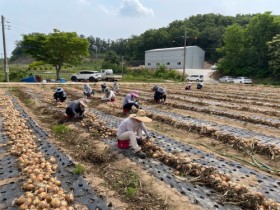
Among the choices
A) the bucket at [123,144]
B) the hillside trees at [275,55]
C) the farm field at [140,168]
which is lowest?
the farm field at [140,168]

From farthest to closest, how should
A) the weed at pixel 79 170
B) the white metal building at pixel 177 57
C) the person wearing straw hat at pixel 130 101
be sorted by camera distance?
the white metal building at pixel 177 57 < the person wearing straw hat at pixel 130 101 < the weed at pixel 79 170

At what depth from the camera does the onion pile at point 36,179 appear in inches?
134

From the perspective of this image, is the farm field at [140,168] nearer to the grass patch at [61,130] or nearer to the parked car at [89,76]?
the grass patch at [61,130]

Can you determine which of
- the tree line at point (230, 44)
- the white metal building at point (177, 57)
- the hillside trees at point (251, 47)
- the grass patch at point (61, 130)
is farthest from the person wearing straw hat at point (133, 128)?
the white metal building at point (177, 57)

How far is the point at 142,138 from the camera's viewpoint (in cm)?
596

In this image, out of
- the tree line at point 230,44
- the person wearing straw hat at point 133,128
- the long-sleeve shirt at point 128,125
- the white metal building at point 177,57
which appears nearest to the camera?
the person wearing straw hat at point 133,128

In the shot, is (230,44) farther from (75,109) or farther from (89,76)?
(75,109)

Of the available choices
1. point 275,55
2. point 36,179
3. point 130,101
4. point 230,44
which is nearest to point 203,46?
point 230,44

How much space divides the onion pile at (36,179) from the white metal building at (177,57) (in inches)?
2126

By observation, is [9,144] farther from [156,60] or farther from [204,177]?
[156,60]

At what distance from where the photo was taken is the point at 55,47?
32750mm

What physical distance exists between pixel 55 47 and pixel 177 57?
32.1 m

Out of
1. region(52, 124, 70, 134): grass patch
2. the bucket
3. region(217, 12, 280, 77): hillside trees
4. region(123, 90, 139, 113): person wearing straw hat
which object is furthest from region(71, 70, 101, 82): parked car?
Result: the bucket

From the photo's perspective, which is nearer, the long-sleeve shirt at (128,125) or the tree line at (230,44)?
the long-sleeve shirt at (128,125)
